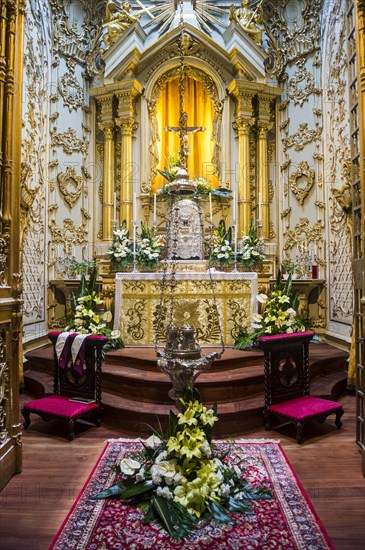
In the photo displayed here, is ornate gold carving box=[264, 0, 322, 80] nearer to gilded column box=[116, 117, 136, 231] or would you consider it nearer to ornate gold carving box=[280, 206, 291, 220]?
ornate gold carving box=[280, 206, 291, 220]

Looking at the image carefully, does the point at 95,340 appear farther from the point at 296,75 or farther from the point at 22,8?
the point at 296,75

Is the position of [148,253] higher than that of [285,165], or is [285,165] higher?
[285,165]

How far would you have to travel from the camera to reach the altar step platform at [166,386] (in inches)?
172

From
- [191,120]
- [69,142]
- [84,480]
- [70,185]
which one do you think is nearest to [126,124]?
[69,142]

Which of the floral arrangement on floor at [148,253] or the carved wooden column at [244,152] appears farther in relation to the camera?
the carved wooden column at [244,152]

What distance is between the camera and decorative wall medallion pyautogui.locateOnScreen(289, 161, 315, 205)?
26.5ft

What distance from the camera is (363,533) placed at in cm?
263

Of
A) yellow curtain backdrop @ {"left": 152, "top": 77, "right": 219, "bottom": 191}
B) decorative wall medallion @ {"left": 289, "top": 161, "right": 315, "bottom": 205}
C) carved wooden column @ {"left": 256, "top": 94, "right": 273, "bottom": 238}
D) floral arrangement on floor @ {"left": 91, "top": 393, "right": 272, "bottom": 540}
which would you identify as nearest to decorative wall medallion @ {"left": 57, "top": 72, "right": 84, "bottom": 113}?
yellow curtain backdrop @ {"left": 152, "top": 77, "right": 219, "bottom": 191}

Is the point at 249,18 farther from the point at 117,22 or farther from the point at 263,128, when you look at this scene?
the point at 117,22

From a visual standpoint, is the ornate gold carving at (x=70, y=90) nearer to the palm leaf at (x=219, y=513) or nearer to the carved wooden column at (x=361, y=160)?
the carved wooden column at (x=361, y=160)

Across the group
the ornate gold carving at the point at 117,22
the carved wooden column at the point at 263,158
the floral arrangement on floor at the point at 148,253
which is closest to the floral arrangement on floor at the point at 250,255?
the floral arrangement on floor at the point at 148,253

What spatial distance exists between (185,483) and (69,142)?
23.2ft

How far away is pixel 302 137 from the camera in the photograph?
8.29m

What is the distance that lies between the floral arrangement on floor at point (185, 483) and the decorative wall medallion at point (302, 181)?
6.00m
